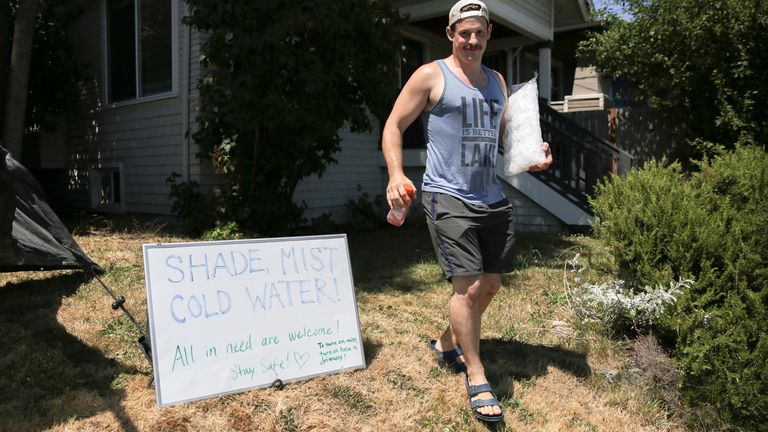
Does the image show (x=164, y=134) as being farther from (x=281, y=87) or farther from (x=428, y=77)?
(x=428, y=77)

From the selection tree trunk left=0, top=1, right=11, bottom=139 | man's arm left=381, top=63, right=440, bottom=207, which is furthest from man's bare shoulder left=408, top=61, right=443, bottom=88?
tree trunk left=0, top=1, right=11, bottom=139

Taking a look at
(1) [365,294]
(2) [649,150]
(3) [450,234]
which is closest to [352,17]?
(1) [365,294]

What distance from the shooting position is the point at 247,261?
3.09 m

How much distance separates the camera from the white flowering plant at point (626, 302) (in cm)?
370

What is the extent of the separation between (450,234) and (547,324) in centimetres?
179

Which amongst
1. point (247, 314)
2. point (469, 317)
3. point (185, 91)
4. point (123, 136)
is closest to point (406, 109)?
point (469, 317)

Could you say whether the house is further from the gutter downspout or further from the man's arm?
the man's arm

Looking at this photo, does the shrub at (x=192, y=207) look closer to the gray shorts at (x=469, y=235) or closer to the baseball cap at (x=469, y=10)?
the gray shorts at (x=469, y=235)

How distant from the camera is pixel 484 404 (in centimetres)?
287

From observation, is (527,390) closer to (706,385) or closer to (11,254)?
(706,385)

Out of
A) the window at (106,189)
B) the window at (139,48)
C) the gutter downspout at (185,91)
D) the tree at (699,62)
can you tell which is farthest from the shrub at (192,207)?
the tree at (699,62)

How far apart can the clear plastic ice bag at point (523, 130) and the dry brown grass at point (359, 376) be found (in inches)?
48.6

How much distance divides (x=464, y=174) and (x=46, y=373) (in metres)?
2.35

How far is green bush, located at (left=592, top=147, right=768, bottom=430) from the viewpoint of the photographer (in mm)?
3367
